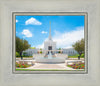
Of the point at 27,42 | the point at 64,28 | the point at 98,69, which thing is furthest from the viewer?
the point at 64,28

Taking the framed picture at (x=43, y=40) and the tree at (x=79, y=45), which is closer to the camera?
the framed picture at (x=43, y=40)

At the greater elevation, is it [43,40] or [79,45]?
[43,40]

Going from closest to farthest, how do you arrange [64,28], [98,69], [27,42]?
1. [98,69]
2. [27,42]
3. [64,28]

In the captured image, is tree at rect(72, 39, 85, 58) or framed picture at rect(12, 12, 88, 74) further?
tree at rect(72, 39, 85, 58)

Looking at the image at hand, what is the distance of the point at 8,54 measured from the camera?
8.68ft

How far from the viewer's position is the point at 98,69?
8.52 ft

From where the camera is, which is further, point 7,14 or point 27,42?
point 27,42
